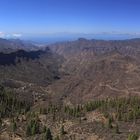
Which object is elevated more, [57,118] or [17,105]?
[57,118]

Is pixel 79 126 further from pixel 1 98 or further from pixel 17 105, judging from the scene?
pixel 1 98

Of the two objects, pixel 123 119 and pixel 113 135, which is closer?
pixel 113 135

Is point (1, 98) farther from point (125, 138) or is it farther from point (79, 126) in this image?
point (125, 138)

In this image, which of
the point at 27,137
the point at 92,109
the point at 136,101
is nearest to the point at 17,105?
the point at 92,109

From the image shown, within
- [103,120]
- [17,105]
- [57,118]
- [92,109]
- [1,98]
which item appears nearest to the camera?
[103,120]

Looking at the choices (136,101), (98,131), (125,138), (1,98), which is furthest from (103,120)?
(1,98)

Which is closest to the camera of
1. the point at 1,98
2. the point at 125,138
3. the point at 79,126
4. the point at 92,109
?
the point at 125,138

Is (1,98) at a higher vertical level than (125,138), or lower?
lower

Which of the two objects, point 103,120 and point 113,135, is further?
point 103,120

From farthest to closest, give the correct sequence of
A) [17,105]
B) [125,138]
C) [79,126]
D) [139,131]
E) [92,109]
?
1. [17,105]
2. [92,109]
3. [79,126]
4. [139,131]
5. [125,138]
